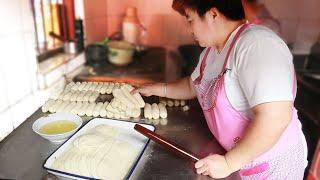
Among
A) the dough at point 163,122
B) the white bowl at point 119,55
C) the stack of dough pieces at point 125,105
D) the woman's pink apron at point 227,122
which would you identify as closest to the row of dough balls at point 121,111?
the stack of dough pieces at point 125,105

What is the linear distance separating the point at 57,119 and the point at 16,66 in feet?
0.88

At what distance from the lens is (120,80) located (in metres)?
1.64

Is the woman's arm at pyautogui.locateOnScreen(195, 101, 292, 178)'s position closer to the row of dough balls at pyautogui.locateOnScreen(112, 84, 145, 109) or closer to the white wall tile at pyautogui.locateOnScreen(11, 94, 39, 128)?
the row of dough balls at pyautogui.locateOnScreen(112, 84, 145, 109)

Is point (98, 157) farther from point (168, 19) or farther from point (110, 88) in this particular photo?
point (168, 19)

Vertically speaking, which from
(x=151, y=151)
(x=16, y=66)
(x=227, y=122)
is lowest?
(x=151, y=151)

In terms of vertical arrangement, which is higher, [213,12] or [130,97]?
[213,12]

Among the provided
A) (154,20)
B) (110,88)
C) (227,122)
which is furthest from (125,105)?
(154,20)

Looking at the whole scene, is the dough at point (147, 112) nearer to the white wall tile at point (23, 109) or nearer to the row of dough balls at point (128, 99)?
the row of dough balls at point (128, 99)

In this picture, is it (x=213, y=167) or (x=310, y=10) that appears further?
(x=310, y=10)

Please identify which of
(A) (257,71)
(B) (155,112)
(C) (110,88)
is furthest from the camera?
(C) (110,88)

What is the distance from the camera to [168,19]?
2.44m

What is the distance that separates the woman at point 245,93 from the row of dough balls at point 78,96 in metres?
0.51

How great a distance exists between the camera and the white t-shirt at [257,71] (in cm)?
77

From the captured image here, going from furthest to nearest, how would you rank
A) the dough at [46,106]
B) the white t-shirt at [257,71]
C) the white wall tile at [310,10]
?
the white wall tile at [310,10] < the dough at [46,106] < the white t-shirt at [257,71]
